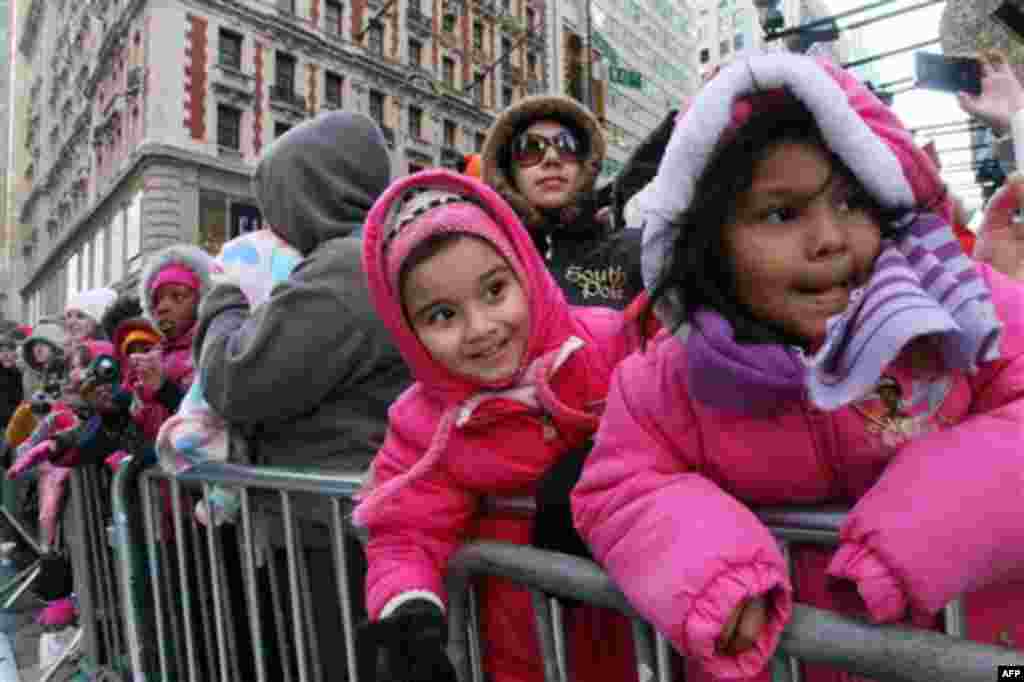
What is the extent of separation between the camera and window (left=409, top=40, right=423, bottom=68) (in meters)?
30.2

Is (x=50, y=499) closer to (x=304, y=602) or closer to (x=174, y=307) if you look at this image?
(x=174, y=307)

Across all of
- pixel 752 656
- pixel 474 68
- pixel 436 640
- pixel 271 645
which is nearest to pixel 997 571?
pixel 752 656

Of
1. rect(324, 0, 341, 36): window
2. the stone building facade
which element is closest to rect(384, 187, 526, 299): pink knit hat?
the stone building facade

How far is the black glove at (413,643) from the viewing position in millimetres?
1244

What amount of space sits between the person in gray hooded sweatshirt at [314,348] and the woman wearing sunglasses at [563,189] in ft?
1.87

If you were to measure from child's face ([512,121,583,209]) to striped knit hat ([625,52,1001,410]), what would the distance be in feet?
4.65

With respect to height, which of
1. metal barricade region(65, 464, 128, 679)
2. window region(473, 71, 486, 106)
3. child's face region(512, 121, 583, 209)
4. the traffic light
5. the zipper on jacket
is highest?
window region(473, 71, 486, 106)

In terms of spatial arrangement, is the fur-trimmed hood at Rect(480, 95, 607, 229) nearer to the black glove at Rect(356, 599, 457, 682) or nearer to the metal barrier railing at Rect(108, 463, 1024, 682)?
the metal barrier railing at Rect(108, 463, 1024, 682)

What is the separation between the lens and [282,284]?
6.54ft

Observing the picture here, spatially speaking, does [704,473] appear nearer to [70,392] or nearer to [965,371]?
[965,371]

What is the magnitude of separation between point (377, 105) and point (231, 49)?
235 inches

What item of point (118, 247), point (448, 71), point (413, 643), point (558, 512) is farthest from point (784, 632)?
point (448, 71)

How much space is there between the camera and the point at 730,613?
34.0 inches

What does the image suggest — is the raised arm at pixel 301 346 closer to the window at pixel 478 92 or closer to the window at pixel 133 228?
the window at pixel 133 228
